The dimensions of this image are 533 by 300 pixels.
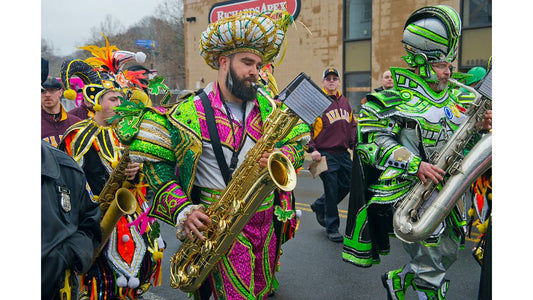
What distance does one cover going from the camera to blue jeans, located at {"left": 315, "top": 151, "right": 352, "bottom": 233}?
613 centimetres

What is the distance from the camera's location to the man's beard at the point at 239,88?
2.90 meters

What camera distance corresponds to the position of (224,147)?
9.15 ft

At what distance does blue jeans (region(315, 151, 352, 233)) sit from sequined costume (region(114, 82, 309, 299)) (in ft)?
10.7

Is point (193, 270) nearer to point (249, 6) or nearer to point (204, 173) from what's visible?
point (204, 173)

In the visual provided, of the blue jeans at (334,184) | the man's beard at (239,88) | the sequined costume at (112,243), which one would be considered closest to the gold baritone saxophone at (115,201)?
the sequined costume at (112,243)

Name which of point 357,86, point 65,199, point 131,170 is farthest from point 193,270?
point 357,86

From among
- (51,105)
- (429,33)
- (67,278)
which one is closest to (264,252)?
(67,278)

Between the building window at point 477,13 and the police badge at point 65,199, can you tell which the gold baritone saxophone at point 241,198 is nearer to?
the police badge at point 65,199

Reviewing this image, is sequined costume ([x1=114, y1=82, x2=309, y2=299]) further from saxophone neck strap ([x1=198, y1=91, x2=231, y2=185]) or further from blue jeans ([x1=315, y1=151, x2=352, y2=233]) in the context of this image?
blue jeans ([x1=315, y1=151, x2=352, y2=233])

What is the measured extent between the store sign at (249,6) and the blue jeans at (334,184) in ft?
31.2

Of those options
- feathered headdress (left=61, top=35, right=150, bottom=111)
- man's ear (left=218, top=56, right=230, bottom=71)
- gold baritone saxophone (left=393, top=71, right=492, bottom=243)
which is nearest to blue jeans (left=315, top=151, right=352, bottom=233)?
feathered headdress (left=61, top=35, right=150, bottom=111)

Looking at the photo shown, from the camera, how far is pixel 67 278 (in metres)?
2.21

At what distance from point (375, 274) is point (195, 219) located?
118 inches

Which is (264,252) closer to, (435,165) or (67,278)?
(67,278)
